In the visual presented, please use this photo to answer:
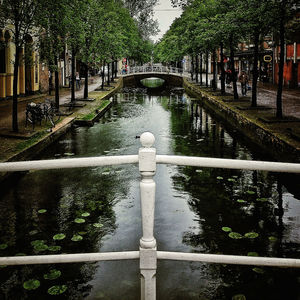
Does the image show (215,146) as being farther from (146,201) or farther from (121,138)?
(146,201)

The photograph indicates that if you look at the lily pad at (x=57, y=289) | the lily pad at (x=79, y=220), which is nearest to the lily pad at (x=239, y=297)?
the lily pad at (x=57, y=289)

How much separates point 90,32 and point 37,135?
13000 mm

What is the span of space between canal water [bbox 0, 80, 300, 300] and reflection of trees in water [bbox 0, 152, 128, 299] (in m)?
0.02

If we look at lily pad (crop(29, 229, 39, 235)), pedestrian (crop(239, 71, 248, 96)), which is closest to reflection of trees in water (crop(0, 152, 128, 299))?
lily pad (crop(29, 229, 39, 235))

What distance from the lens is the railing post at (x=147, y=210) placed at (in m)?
2.54

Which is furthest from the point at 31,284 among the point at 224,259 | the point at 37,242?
the point at 224,259

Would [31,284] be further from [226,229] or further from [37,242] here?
[226,229]

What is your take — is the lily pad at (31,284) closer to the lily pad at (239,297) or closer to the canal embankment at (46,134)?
the lily pad at (239,297)

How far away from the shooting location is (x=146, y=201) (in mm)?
2590

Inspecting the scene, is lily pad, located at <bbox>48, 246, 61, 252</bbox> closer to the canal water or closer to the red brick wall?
the canal water

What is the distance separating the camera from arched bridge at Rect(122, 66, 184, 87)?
57.7 metres

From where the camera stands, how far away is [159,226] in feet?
20.6

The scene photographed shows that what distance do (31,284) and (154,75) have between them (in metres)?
57.1

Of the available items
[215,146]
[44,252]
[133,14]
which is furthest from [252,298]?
[133,14]
